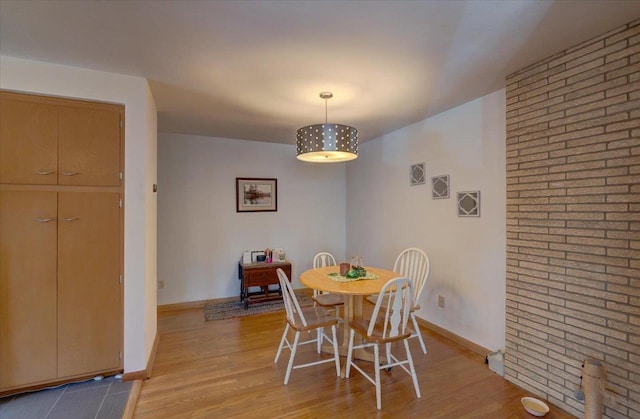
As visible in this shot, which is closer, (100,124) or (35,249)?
(35,249)

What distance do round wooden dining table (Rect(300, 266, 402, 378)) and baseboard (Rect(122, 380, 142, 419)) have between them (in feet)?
4.66

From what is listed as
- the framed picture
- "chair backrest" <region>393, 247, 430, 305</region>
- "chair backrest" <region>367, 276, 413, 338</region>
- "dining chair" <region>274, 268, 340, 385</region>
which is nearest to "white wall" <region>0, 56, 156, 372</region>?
"dining chair" <region>274, 268, 340, 385</region>

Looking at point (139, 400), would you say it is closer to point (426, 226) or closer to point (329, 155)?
point (329, 155)

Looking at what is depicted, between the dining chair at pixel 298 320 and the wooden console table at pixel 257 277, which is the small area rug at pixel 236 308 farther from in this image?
the dining chair at pixel 298 320

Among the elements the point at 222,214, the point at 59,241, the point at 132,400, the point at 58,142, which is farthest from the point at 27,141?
the point at 222,214

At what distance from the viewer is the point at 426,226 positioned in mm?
3443

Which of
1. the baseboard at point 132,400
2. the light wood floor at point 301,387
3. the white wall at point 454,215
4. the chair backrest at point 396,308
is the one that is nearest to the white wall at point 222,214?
the white wall at point 454,215

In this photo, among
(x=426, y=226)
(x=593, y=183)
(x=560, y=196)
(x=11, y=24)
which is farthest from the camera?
(x=426, y=226)

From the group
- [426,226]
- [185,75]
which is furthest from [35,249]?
[426,226]

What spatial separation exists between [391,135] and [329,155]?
1.76 meters

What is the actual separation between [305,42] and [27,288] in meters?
2.56

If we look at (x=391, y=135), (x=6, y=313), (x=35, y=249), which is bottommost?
(x=6, y=313)

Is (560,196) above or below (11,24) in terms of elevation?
below

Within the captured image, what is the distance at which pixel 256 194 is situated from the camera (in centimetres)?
450
